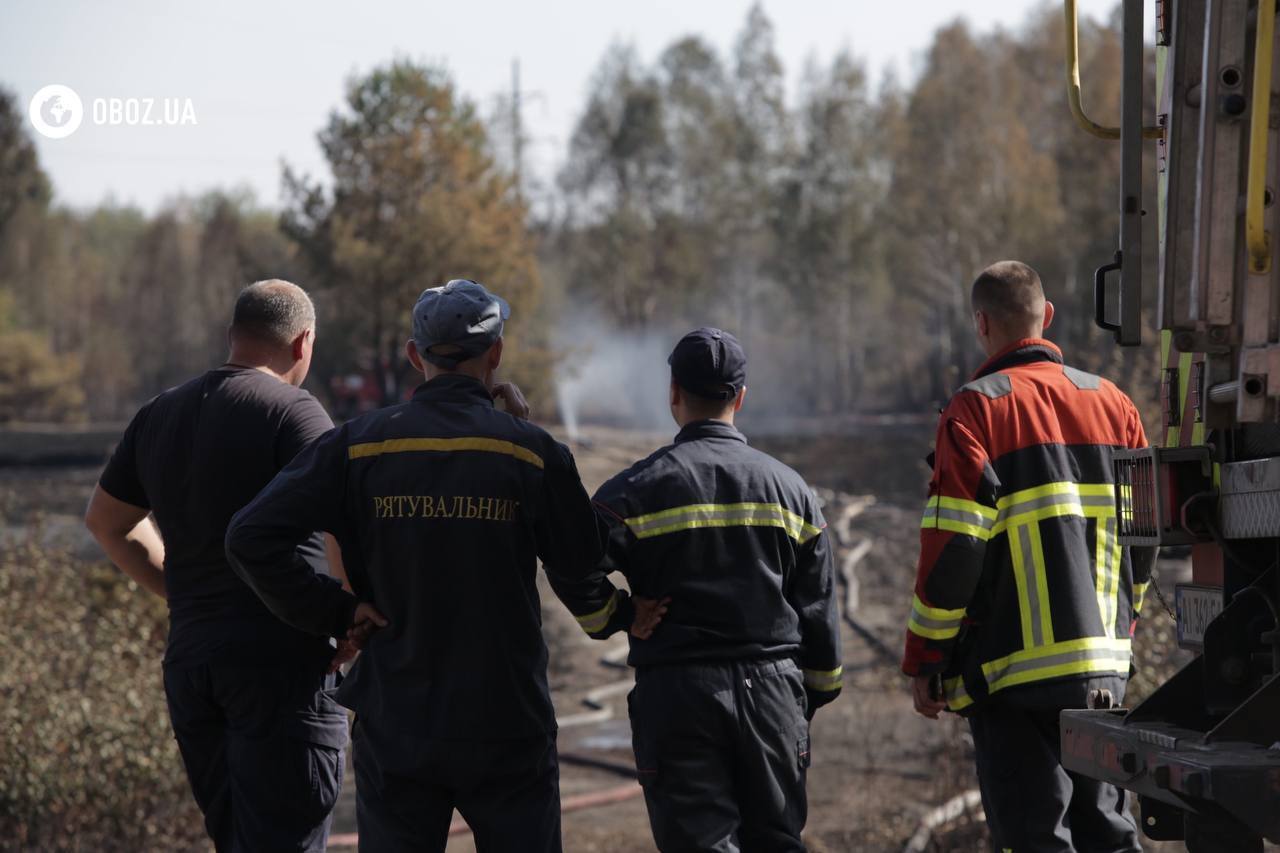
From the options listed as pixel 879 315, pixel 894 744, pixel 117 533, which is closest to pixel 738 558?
pixel 117 533

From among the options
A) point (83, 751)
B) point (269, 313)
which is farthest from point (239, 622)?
point (83, 751)

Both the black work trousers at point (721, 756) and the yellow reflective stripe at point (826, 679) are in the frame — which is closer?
the black work trousers at point (721, 756)

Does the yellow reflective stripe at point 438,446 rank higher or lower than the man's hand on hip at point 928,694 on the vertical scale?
higher

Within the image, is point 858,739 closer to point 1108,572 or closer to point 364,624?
point 1108,572

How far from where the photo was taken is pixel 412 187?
3203 centimetres

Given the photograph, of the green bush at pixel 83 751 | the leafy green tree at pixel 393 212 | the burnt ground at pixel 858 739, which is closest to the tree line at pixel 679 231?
the leafy green tree at pixel 393 212

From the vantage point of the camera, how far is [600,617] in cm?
408

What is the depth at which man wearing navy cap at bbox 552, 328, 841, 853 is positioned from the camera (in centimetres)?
408

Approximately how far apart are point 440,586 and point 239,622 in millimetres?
1002

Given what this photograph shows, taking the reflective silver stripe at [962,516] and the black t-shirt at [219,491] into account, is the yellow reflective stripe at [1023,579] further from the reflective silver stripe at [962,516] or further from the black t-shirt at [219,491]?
the black t-shirt at [219,491]

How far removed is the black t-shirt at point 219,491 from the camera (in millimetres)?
4293

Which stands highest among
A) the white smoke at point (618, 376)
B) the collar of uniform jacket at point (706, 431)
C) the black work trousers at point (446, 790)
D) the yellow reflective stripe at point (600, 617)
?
the collar of uniform jacket at point (706, 431)

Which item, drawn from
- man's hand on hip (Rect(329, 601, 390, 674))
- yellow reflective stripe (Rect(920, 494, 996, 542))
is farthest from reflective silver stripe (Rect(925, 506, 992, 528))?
man's hand on hip (Rect(329, 601, 390, 674))

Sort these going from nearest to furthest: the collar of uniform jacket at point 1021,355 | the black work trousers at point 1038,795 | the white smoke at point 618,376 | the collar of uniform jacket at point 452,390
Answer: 1. the collar of uniform jacket at point 452,390
2. the black work trousers at point 1038,795
3. the collar of uniform jacket at point 1021,355
4. the white smoke at point 618,376
